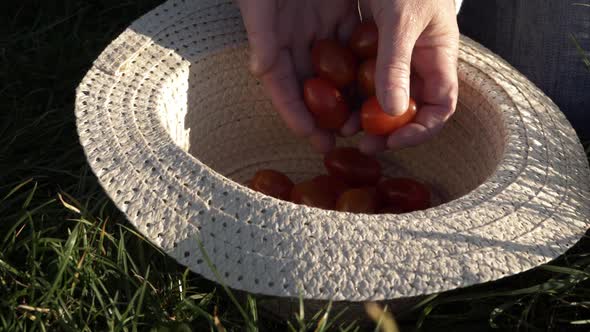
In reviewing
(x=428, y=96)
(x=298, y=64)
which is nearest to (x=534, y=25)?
(x=428, y=96)

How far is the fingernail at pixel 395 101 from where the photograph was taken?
5.01 feet

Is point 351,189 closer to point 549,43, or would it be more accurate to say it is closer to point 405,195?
point 405,195

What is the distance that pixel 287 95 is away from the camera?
1.82 m

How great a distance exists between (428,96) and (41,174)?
900 millimetres

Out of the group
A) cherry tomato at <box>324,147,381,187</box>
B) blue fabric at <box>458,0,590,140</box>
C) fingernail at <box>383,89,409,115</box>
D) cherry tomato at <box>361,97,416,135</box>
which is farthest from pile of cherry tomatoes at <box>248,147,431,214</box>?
blue fabric at <box>458,0,590,140</box>

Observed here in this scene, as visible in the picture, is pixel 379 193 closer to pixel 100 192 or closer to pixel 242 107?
pixel 242 107

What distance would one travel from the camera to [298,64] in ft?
6.17

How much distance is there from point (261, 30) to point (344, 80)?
0.22 meters

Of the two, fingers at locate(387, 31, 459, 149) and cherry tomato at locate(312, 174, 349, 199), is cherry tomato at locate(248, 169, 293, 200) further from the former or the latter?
fingers at locate(387, 31, 459, 149)

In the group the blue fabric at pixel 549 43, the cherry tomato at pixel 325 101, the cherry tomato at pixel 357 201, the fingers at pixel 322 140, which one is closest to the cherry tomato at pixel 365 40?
the cherry tomato at pixel 325 101

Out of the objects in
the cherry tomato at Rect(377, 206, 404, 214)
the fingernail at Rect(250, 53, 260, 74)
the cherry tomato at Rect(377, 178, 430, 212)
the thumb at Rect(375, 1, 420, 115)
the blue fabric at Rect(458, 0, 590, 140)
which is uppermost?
the thumb at Rect(375, 1, 420, 115)

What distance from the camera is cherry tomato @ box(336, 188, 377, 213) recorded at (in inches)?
65.0

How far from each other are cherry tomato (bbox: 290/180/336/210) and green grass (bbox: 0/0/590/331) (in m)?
0.31

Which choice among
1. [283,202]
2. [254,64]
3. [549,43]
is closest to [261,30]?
[254,64]
